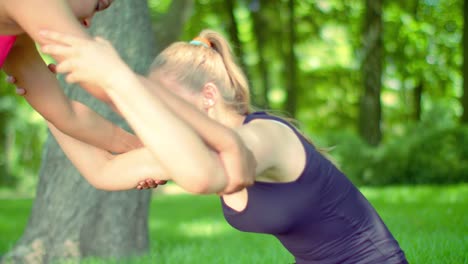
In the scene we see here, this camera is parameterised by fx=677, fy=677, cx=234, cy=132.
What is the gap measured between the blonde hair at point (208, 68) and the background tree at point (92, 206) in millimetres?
3060

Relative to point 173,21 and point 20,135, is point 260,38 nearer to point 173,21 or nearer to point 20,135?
point 20,135

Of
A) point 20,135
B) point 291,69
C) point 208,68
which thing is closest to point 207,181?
point 208,68

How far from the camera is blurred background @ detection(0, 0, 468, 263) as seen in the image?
6.39 m

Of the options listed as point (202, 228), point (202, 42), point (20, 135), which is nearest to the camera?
point (202, 42)

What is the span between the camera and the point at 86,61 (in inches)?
66.2

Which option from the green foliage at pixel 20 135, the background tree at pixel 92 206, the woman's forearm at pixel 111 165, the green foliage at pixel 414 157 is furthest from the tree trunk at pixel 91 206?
the green foliage at pixel 20 135

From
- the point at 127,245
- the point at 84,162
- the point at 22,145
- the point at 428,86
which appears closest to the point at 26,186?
the point at 22,145

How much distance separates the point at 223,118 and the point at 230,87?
0.38ft

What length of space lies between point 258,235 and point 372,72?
8388 mm

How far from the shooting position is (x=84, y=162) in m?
2.69

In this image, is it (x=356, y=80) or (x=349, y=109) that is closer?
(x=356, y=80)

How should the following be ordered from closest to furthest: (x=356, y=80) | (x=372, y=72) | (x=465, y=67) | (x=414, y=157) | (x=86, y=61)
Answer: (x=86, y=61) < (x=414, y=157) < (x=465, y=67) < (x=372, y=72) < (x=356, y=80)

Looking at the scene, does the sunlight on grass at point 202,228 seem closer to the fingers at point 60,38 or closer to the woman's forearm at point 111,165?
the woman's forearm at point 111,165

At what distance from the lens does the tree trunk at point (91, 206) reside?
206 inches
